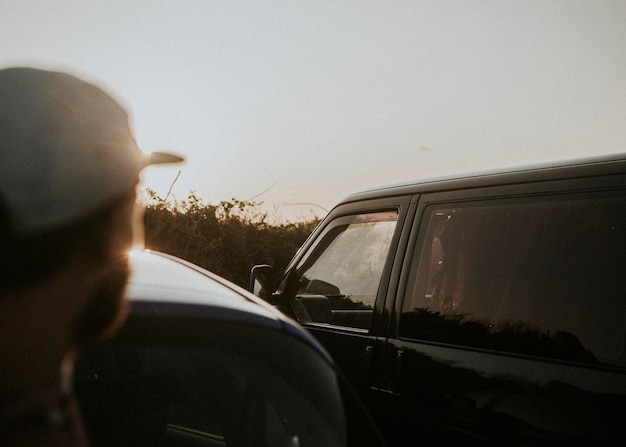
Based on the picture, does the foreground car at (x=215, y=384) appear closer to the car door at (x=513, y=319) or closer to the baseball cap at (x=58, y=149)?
the baseball cap at (x=58, y=149)

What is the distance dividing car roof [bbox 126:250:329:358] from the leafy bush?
7191 millimetres

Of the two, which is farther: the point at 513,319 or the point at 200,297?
the point at 513,319

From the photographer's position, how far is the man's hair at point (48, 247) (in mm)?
755

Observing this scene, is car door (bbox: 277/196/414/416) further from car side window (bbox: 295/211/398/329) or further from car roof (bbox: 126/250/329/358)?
car roof (bbox: 126/250/329/358)

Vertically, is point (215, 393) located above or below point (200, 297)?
below

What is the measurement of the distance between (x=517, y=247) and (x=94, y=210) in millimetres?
2303

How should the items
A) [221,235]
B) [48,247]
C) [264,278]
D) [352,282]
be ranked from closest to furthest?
[48,247] < [352,282] < [264,278] < [221,235]

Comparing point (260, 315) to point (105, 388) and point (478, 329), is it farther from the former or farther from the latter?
point (478, 329)

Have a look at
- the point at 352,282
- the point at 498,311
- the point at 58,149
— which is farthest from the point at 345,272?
the point at 58,149

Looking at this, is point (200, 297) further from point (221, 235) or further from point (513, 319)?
point (221, 235)

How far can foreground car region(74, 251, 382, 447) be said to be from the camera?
1507 mm

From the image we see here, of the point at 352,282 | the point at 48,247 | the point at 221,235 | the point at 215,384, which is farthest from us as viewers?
the point at 221,235

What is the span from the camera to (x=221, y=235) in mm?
9859

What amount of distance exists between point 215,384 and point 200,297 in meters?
0.21
